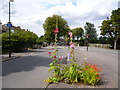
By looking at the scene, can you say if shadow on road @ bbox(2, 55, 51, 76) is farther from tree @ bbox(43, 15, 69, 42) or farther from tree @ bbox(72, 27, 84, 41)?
tree @ bbox(72, 27, 84, 41)

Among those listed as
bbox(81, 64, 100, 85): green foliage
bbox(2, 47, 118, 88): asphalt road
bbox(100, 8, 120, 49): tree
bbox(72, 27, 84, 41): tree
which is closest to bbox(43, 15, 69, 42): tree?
bbox(100, 8, 120, 49): tree

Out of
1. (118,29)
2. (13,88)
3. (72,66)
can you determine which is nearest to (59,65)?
(72,66)

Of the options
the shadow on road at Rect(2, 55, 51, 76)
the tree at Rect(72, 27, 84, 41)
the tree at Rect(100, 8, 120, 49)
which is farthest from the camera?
the tree at Rect(72, 27, 84, 41)

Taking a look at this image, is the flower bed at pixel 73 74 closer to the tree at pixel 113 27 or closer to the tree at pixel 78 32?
the tree at pixel 113 27

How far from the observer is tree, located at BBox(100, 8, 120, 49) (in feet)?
132

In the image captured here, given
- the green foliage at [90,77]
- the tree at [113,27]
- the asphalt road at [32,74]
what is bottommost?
the asphalt road at [32,74]

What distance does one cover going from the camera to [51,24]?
60.0 m

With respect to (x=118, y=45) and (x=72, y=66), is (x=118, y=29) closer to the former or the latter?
(x=118, y=45)

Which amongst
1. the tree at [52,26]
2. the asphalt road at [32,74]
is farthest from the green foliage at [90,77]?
the tree at [52,26]

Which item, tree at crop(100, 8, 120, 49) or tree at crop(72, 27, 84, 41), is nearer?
tree at crop(100, 8, 120, 49)

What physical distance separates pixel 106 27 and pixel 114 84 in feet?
130

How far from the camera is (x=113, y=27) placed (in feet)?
138

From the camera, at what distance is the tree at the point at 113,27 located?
40200mm

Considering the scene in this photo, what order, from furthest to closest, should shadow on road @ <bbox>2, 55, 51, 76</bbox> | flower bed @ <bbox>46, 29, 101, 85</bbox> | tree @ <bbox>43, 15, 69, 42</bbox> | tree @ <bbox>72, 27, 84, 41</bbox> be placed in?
1. tree @ <bbox>72, 27, 84, 41</bbox>
2. tree @ <bbox>43, 15, 69, 42</bbox>
3. shadow on road @ <bbox>2, 55, 51, 76</bbox>
4. flower bed @ <bbox>46, 29, 101, 85</bbox>
